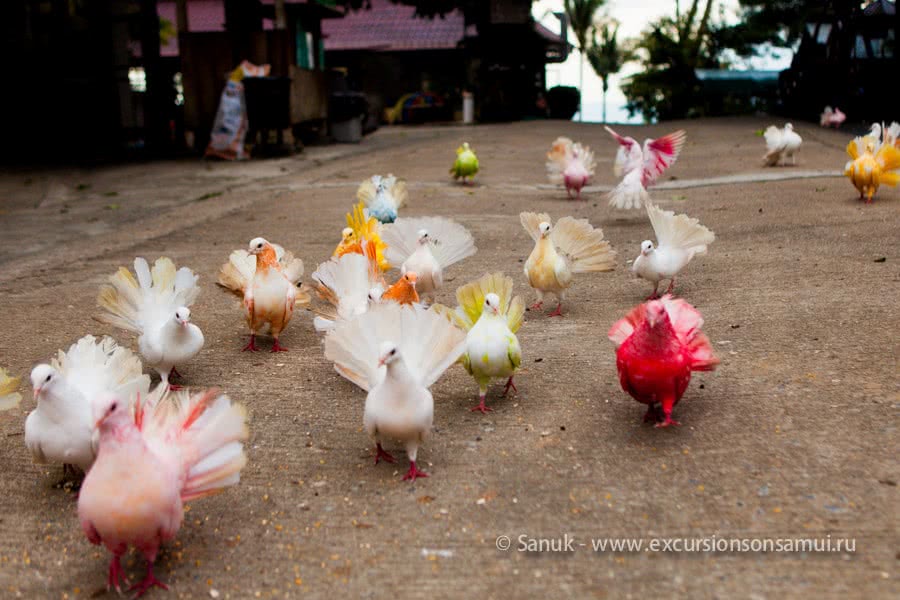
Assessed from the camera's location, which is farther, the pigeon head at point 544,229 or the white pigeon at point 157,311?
the pigeon head at point 544,229

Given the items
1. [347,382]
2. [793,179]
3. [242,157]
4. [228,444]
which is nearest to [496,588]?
[228,444]

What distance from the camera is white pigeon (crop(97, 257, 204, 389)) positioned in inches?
134

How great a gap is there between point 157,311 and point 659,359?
2017 mm

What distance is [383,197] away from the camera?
612 cm

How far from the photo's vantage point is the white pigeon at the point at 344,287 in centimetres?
368

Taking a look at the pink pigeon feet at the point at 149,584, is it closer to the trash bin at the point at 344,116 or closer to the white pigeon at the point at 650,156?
the white pigeon at the point at 650,156

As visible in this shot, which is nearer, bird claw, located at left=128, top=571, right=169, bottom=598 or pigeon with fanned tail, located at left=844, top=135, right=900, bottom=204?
bird claw, located at left=128, top=571, right=169, bottom=598

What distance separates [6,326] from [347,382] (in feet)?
6.87

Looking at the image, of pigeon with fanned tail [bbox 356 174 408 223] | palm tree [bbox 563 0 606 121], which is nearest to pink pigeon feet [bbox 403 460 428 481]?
pigeon with fanned tail [bbox 356 174 408 223]

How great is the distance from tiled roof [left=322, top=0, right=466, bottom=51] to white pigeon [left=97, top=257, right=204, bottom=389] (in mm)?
22316

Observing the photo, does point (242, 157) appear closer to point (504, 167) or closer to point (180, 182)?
point (180, 182)

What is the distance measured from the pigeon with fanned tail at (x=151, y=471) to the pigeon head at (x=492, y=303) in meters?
1.07

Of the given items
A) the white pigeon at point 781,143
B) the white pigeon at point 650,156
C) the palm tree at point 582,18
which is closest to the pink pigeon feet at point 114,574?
the white pigeon at point 650,156

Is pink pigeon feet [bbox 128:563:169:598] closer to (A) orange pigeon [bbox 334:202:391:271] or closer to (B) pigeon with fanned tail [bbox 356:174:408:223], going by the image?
(A) orange pigeon [bbox 334:202:391:271]
